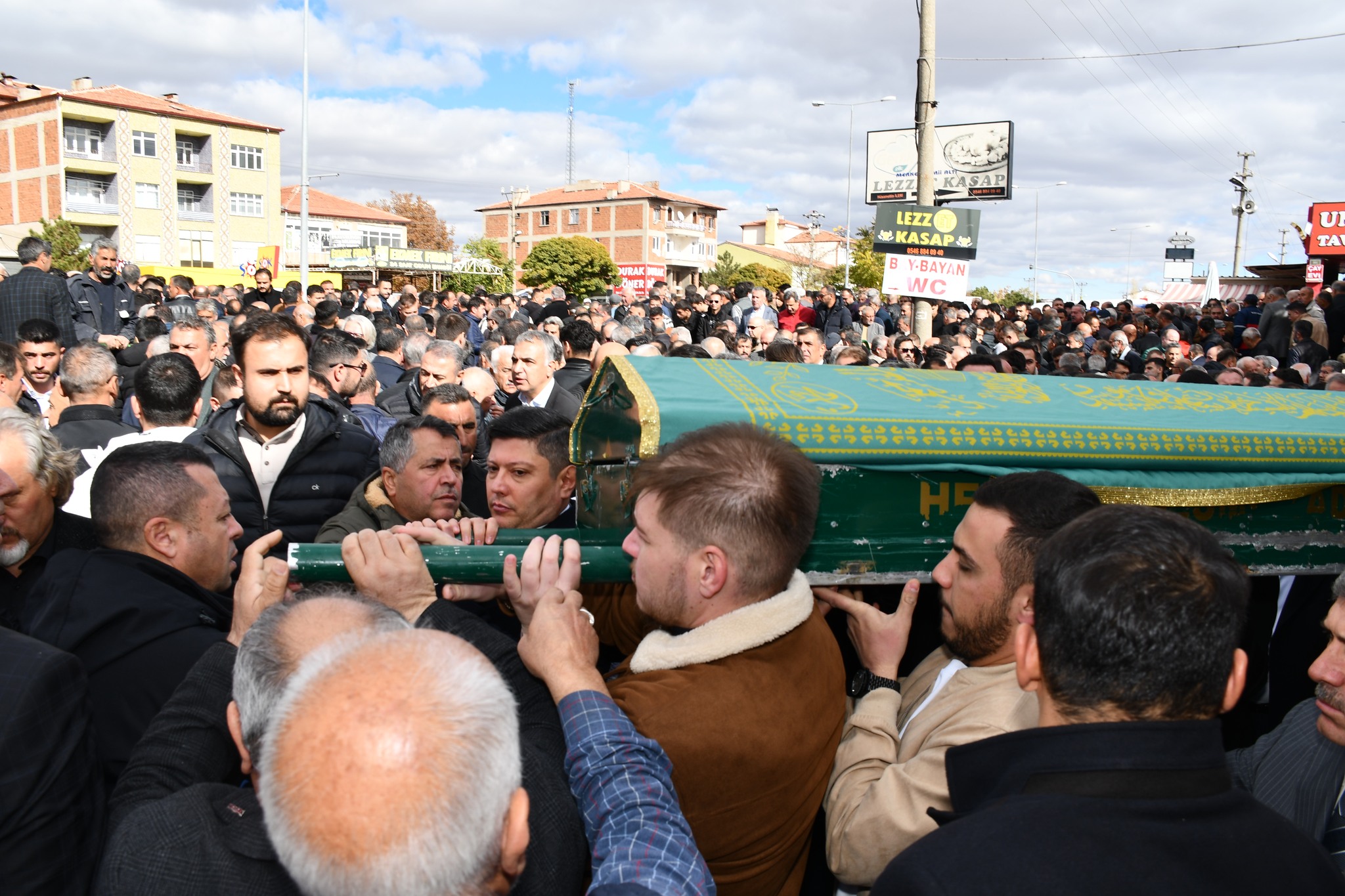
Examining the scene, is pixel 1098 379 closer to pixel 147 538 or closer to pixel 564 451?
pixel 564 451

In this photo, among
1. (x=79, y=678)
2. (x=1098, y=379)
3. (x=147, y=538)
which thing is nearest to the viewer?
(x=79, y=678)

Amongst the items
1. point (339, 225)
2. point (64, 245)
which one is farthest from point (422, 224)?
point (64, 245)

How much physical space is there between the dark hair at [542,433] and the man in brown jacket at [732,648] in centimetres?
125

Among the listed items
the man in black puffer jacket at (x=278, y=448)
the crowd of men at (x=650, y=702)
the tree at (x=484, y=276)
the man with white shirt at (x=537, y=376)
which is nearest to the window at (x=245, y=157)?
the tree at (x=484, y=276)

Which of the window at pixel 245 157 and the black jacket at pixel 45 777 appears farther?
the window at pixel 245 157

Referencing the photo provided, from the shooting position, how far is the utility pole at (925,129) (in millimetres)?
10727

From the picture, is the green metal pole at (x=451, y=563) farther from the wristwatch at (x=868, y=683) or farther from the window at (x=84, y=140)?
the window at (x=84, y=140)

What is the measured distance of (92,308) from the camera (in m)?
8.41

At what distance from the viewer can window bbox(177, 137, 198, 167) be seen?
47.3 meters

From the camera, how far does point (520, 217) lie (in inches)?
2899

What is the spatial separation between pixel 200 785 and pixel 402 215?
2742 inches

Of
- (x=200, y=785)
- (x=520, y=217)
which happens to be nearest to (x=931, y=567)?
(x=200, y=785)

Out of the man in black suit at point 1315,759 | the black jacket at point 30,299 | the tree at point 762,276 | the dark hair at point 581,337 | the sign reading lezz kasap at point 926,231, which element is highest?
the tree at point 762,276

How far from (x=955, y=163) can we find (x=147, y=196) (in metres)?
43.7
